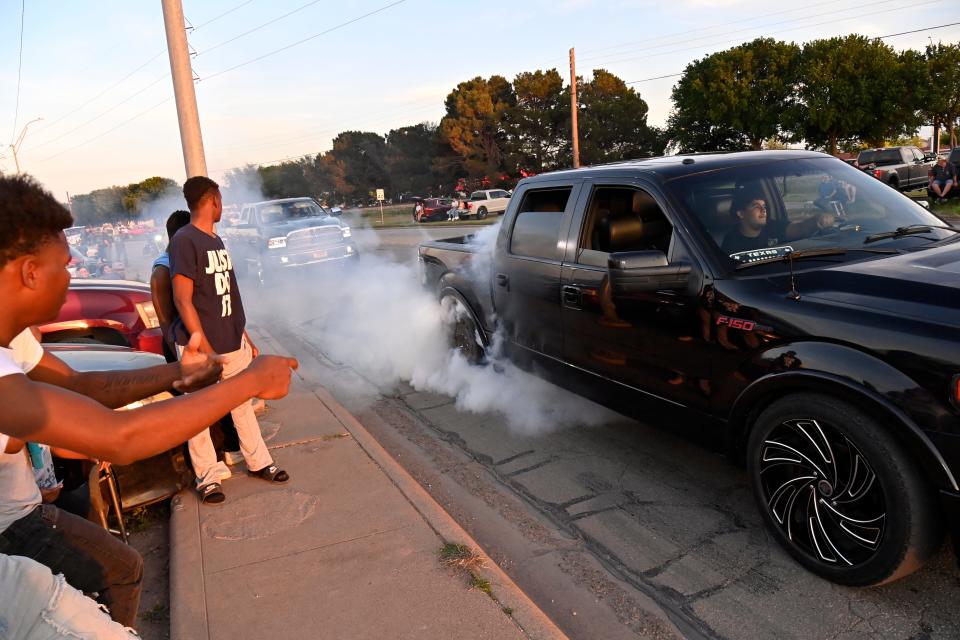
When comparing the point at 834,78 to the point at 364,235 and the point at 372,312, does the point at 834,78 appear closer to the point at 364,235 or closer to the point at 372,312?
the point at 364,235

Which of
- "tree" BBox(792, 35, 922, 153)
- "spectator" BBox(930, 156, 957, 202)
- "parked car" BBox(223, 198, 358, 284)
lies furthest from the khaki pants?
"tree" BBox(792, 35, 922, 153)

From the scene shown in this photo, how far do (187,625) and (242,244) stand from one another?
14.2 meters

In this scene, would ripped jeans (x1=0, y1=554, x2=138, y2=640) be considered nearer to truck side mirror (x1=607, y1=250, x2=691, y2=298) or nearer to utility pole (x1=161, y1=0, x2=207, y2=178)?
truck side mirror (x1=607, y1=250, x2=691, y2=298)

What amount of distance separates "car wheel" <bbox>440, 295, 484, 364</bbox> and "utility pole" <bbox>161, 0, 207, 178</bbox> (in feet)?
11.2

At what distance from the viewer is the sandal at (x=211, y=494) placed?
4094 mm

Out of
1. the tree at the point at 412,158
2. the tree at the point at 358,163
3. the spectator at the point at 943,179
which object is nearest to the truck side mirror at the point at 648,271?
the spectator at the point at 943,179

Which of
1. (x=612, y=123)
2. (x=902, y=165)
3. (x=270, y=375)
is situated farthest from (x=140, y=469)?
(x=612, y=123)

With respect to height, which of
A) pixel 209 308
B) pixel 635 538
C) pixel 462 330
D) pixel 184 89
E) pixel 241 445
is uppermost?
pixel 184 89

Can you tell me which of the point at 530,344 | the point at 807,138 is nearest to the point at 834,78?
the point at 807,138

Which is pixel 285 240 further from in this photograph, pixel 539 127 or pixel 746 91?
pixel 539 127

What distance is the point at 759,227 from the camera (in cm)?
370

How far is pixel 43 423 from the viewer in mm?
1534

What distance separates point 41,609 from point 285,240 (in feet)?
45.7

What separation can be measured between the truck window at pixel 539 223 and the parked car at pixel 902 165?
22.8 m
